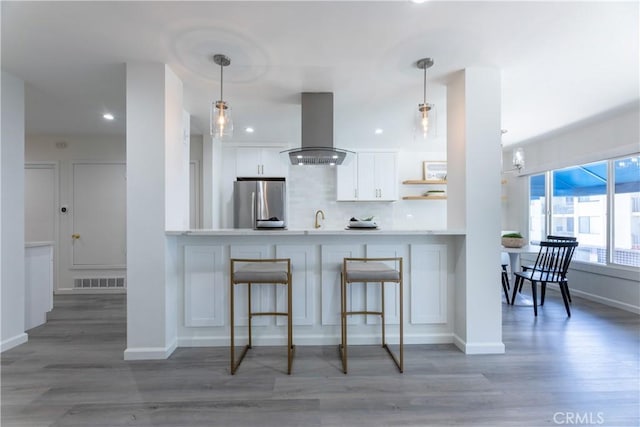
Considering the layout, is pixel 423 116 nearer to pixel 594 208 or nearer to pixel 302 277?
pixel 302 277

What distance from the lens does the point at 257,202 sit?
4414 millimetres

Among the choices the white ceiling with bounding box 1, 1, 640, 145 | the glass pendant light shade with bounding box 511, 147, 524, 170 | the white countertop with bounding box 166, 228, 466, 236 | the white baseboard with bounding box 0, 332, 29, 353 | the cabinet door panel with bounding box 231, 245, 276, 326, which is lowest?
the white baseboard with bounding box 0, 332, 29, 353

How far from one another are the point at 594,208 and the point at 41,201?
332 inches

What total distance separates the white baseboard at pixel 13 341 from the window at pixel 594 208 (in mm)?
6877

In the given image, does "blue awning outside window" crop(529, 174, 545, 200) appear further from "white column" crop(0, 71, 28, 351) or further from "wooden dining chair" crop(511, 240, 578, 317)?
"white column" crop(0, 71, 28, 351)

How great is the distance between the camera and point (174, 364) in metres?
2.27

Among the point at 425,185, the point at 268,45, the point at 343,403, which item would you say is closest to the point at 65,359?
the point at 343,403

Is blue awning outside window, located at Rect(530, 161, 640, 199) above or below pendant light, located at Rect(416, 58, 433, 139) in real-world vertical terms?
below

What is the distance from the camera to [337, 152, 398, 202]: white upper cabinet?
510 centimetres

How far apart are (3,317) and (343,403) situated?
3.03 m

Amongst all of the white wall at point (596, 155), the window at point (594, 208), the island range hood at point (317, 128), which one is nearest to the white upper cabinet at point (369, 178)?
the island range hood at point (317, 128)

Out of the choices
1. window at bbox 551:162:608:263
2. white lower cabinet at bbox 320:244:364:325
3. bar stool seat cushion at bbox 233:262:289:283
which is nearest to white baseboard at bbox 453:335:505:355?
white lower cabinet at bbox 320:244:364:325

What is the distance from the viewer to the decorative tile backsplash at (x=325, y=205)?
5223 millimetres

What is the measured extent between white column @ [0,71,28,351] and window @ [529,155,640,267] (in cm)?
687
